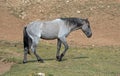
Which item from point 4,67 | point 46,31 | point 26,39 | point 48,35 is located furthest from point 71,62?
point 4,67

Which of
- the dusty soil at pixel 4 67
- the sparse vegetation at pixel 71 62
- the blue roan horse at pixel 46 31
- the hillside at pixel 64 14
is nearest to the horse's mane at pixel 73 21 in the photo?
the blue roan horse at pixel 46 31

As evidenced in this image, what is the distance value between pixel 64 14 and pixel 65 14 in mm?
64

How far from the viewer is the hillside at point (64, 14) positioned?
27.8 meters

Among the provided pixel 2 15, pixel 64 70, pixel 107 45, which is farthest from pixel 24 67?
pixel 2 15

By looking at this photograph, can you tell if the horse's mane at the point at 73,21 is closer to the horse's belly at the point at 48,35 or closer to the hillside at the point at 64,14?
the horse's belly at the point at 48,35

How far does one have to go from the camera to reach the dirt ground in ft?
91.1

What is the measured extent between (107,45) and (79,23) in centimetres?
580

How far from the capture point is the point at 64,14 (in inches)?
1219

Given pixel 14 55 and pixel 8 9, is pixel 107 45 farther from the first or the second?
pixel 8 9

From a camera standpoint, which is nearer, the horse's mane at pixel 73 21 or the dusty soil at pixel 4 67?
the dusty soil at pixel 4 67

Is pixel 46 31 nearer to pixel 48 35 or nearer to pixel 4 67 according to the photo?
pixel 48 35

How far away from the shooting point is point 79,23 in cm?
1953

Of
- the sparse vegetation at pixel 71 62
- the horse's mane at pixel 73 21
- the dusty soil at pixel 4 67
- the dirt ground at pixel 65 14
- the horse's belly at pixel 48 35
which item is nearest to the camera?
the sparse vegetation at pixel 71 62

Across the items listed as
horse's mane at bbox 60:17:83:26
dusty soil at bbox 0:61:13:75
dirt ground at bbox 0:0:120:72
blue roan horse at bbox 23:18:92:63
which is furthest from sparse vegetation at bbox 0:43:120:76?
dirt ground at bbox 0:0:120:72
